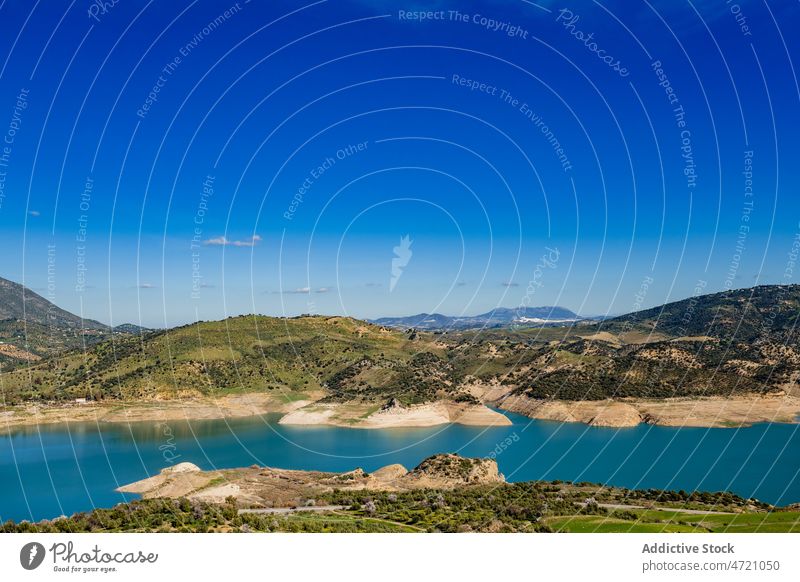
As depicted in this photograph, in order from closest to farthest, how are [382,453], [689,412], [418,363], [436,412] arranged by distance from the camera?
1. [382,453]
2. [689,412]
3. [436,412]
4. [418,363]

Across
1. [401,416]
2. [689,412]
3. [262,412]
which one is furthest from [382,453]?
[689,412]

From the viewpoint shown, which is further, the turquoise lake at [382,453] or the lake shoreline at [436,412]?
the lake shoreline at [436,412]

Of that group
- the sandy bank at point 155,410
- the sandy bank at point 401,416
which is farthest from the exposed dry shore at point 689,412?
the sandy bank at point 155,410

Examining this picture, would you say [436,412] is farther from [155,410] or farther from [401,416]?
[155,410]
